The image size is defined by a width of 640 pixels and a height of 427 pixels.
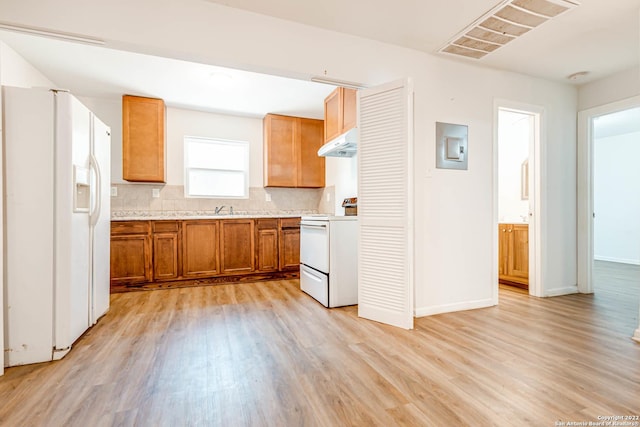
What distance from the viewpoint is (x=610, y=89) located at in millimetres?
3145

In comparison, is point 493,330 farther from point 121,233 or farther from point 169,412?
point 121,233

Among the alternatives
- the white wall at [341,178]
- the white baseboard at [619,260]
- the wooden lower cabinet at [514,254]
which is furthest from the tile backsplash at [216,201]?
the white baseboard at [619,260]

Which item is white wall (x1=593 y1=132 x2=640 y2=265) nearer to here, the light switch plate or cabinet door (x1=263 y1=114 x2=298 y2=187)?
the light switch plate

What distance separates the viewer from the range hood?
2.88 m

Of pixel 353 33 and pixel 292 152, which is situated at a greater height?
pixel 353 33

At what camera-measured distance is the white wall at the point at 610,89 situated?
9.72 feet

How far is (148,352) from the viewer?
1.93 m

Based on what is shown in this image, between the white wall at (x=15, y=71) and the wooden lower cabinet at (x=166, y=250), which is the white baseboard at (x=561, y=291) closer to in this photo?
the wooden lower cabinet at (x=166, y=250)

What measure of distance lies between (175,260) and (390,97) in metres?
3.13

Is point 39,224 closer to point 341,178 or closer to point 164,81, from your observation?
point 164,81

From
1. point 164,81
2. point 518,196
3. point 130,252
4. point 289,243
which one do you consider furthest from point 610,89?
point 130,252

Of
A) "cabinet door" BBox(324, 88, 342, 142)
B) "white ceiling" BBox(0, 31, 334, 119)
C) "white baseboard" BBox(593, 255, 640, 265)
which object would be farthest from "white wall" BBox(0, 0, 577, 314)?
"white baseboard" BBox(593, 255, 640, 265)

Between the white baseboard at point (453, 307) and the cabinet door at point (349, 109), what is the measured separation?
189cm

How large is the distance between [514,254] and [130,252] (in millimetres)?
4696
